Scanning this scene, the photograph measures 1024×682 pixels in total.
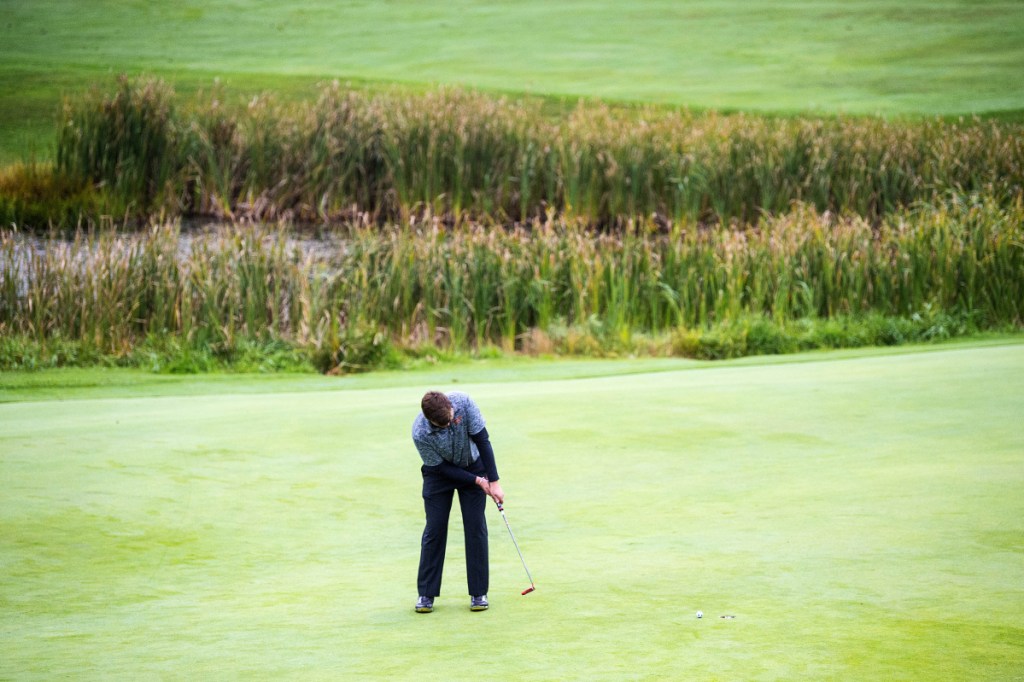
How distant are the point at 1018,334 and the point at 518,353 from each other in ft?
20.5

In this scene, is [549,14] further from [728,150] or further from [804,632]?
[804,632]

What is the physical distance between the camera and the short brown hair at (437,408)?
228 inches

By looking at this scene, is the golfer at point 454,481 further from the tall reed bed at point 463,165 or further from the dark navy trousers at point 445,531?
the tall reed bed at point 463,165

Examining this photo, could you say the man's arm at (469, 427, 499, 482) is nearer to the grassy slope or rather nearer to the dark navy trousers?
the dark navy trousers

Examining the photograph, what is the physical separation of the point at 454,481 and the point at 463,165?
1560 centimetres

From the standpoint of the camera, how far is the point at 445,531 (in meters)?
6.12

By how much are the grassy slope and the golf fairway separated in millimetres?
16218

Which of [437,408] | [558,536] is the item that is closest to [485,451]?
[437,408]

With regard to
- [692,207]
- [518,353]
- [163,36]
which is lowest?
[518,353]

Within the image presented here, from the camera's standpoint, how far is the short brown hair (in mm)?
5789

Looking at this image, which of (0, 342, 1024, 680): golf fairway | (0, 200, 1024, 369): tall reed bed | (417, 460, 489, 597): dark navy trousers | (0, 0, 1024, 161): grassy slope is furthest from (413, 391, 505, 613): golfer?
(0, 0, 1024, 161): grassy slope

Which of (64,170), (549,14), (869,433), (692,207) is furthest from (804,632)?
(549,14)

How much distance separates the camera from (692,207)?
21281 mm

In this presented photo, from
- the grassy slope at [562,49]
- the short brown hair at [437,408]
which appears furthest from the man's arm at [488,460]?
the grassy slope at [562,49]
